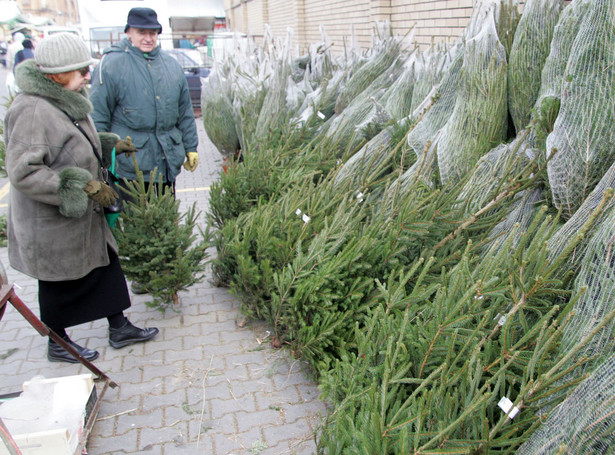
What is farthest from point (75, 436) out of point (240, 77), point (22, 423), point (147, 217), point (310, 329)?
point (240, 77)

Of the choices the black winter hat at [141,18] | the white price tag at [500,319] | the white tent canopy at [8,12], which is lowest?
the white price tag at [500,319]

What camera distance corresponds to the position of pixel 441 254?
8.77ft

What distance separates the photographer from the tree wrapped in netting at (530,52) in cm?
302

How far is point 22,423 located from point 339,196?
6.82ft

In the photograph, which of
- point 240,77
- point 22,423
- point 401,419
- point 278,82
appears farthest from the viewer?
point 240,77

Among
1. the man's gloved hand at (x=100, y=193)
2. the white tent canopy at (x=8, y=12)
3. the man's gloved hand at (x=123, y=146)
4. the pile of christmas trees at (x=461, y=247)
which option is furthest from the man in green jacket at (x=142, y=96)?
the white tent canopy at (x=8, y=12)

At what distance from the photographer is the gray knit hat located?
8.49 feet

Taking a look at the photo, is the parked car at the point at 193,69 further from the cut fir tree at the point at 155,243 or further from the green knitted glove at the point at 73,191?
the green knitted glove at the point at 73,191

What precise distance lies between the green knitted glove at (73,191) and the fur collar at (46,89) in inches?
14.0

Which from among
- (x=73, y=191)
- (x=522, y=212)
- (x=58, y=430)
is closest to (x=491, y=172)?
(x=522, y=212)

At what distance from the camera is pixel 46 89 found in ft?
8.59

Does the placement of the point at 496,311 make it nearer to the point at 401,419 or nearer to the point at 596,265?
the point at 596,265

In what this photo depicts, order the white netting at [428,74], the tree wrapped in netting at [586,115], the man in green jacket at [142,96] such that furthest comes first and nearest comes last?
the white netting at [428,74] → the man in green jacket at [142,96] → the tree wrapped in netting at [586,115]

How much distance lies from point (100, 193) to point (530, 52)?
2718mm
